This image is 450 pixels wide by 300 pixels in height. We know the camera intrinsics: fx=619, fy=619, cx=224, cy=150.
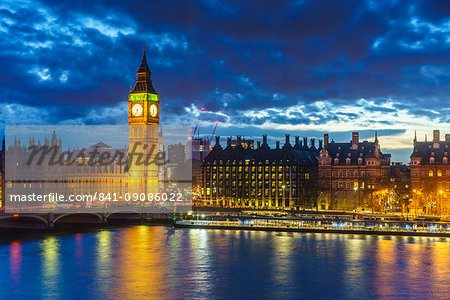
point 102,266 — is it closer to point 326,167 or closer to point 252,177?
point 326,167

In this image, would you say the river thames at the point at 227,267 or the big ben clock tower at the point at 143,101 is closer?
the river thames at the point at 227,267

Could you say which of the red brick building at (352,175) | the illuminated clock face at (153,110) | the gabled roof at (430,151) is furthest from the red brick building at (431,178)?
the illuminated clock face at (153,110)

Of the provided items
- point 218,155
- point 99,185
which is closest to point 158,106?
point 99,185

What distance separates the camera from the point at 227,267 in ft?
190

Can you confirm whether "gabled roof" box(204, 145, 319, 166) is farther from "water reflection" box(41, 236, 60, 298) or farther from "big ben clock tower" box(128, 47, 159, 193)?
"water reflection" box(41, 236, 60, 298)

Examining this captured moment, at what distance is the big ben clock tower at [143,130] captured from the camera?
15712 cm

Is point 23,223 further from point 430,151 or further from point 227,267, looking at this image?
point 430,151

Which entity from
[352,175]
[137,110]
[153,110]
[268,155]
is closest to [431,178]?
[352,175]

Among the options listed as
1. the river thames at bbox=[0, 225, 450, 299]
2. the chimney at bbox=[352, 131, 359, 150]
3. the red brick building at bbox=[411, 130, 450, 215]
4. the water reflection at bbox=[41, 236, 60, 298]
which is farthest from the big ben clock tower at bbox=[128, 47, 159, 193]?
the water reflection at bbox=[41, 236, 60, 298]

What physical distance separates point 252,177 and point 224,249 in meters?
59.5

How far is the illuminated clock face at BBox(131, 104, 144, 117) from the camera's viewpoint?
517 feet

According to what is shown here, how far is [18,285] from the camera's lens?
51031 mm

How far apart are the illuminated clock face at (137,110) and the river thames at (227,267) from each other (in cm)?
7983

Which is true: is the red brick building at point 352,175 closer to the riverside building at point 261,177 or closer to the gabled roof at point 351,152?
the gabled roof at point 351,152
